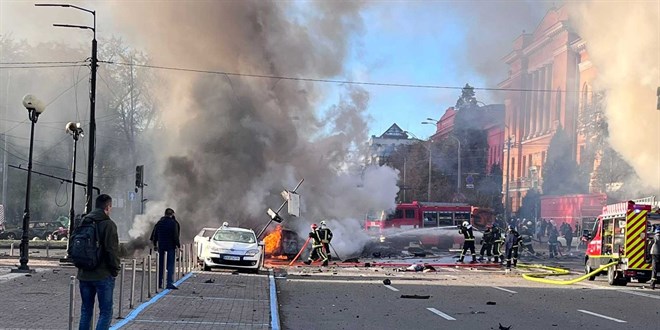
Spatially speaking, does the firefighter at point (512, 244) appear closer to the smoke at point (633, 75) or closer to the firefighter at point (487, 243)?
the firefighter at point (487, 243)

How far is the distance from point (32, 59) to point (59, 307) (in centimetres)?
3495

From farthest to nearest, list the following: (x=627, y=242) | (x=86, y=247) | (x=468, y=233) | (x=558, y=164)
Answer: (x=558, y=164)
(x=468, y=233)
(x=627, y=242)
(x=86, y=247)

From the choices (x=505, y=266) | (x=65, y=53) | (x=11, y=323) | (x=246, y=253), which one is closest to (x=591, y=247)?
(x=505, y=266)

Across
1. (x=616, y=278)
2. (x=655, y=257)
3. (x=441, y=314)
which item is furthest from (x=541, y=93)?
(x=441, y=314)

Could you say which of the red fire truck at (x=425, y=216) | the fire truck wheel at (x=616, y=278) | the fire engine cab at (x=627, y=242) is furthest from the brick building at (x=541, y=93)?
the fire truck wheel at (x=616, y=278)

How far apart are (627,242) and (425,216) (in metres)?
25.1

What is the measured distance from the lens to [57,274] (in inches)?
859

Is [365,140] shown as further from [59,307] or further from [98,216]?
[98,216]

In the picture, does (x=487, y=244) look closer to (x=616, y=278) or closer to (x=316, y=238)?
(x=316, y=238)

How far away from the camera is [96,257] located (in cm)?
873

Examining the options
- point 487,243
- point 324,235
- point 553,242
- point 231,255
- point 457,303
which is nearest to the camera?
point 457,303

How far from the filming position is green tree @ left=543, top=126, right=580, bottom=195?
6216cm

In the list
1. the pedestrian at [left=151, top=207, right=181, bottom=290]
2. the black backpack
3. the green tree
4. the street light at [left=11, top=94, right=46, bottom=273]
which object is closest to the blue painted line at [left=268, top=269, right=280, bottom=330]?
the pedestrian at [left=151, top=207, right=181, bottom=290]

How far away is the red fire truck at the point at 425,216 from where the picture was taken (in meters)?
47.7
